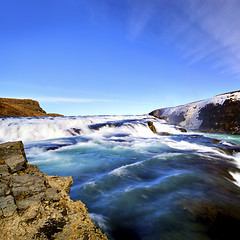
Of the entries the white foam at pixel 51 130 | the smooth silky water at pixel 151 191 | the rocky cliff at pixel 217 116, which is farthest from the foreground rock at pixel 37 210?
the rocky cliff at pixel 217 116

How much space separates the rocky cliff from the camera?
891 inches

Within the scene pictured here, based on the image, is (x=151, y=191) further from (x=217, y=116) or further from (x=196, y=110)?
(x=196, y=110)

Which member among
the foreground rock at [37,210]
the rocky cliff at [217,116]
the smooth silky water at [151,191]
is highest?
the rocky cliff at [217,116]

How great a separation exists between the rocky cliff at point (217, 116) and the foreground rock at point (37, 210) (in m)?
25.0

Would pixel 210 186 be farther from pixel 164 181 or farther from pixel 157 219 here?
pixel 157 219

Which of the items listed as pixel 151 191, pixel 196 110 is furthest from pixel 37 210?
pixel 196 110

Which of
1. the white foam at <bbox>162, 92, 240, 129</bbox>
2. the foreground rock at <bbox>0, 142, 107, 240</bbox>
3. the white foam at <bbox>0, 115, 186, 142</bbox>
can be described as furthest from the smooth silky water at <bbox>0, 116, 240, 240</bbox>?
the white foam at <bbox>162, 92, 240, 129</bbox>

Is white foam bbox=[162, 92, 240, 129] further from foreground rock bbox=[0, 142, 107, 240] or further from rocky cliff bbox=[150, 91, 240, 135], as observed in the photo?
foreground rock bbox=[0, 142, 107, 240]

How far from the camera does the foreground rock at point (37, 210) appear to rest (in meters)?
1.55

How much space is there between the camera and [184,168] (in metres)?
5.28

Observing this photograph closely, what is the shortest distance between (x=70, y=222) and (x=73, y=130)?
1354 centimetres

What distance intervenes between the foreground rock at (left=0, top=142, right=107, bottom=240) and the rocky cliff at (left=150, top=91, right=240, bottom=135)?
2504 cm

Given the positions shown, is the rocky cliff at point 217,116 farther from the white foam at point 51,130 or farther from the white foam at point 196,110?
the white foam at point 51,130

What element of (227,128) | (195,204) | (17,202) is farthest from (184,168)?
(227,128)
